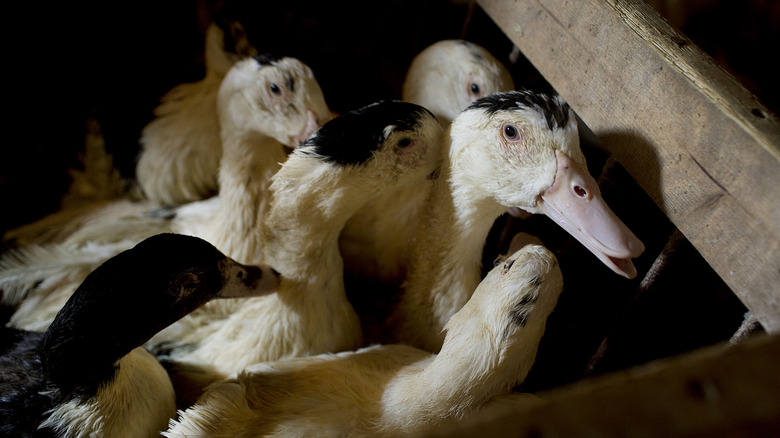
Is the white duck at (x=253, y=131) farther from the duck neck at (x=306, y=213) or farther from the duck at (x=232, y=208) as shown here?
the duck neck at (x=306, y=213)

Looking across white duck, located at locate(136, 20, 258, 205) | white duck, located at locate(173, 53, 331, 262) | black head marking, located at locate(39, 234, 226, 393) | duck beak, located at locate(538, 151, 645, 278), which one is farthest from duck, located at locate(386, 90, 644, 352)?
white duck, located at locate(136, 20, 258, 205)

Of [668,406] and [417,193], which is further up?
[668,406]

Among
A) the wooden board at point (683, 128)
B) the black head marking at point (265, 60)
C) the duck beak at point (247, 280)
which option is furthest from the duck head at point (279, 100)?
the wooden board at point (683, 128)

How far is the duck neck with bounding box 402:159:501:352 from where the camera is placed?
1.36 metres

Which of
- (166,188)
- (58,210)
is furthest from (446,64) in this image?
(58,210)

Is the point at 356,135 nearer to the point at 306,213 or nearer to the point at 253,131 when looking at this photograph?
the point at 306,213

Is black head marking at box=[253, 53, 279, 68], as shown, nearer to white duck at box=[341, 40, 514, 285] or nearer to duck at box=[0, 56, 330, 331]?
duck at box=[0, 56, 330, 331]

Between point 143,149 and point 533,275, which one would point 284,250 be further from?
point 143,149

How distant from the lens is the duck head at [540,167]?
3.59 ft

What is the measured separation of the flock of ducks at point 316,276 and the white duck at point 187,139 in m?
0.17

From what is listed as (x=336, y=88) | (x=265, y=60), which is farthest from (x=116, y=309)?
(x=336, y=88)

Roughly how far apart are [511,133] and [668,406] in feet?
2.49

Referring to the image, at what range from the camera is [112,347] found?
1124mm

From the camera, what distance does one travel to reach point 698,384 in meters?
0.54
